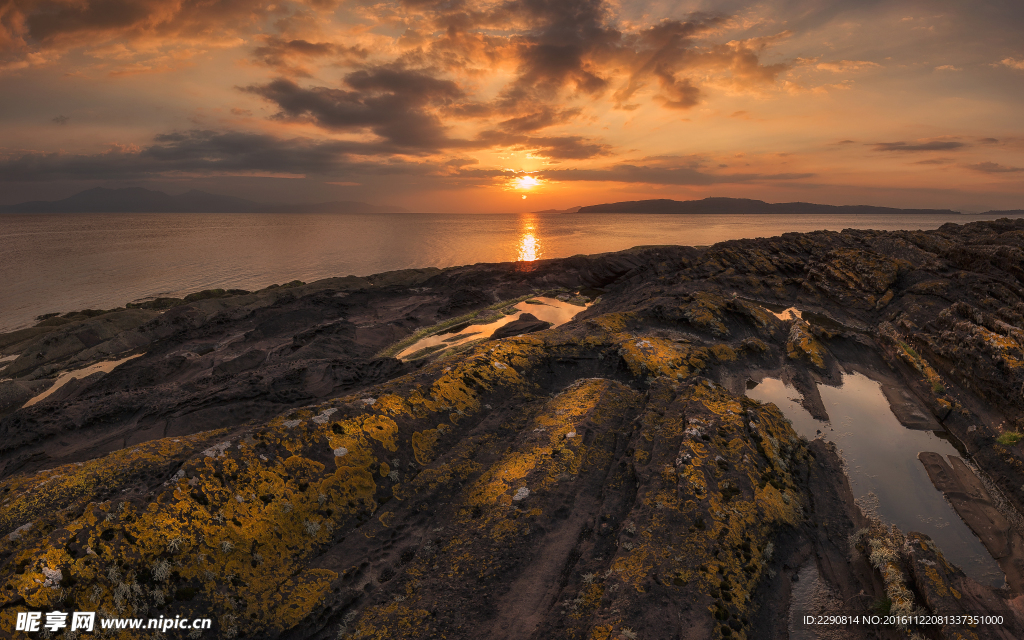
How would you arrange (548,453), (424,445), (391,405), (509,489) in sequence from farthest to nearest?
(391,405) < (424,445) < (548,453) < (509,489)

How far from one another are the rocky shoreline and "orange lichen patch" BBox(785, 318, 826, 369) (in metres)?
0.12

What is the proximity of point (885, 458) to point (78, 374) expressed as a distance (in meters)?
36.2

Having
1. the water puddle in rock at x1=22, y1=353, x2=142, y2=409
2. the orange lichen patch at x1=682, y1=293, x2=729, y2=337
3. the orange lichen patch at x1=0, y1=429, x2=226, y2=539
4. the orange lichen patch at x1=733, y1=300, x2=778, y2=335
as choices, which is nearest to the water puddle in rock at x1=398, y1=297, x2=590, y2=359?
the orange lichen patch at x1=682, y1=293, x2=729, y2=337

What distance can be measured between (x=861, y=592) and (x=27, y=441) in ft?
77.5

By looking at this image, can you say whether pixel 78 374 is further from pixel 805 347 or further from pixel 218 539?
pixel 805 347

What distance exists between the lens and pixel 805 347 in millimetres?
18438

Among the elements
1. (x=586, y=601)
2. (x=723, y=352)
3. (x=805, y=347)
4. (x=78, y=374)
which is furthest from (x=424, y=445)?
(x=78, y=374)

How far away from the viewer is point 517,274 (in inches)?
1658

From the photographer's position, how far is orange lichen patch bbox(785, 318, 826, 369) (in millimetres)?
17953

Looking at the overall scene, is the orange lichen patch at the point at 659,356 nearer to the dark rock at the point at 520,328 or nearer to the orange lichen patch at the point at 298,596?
the dark rock at the point at 520,328

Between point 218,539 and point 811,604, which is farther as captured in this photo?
point 811,604

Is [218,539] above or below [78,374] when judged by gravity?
above

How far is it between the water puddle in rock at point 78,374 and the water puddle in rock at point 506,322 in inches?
632

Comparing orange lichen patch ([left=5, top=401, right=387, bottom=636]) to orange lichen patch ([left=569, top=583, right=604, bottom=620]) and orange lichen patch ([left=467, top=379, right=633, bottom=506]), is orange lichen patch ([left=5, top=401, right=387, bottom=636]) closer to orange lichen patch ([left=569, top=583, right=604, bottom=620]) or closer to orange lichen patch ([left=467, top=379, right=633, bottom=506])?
orange lichen patch ([left=467, top=379, right=633, bottom=506])
